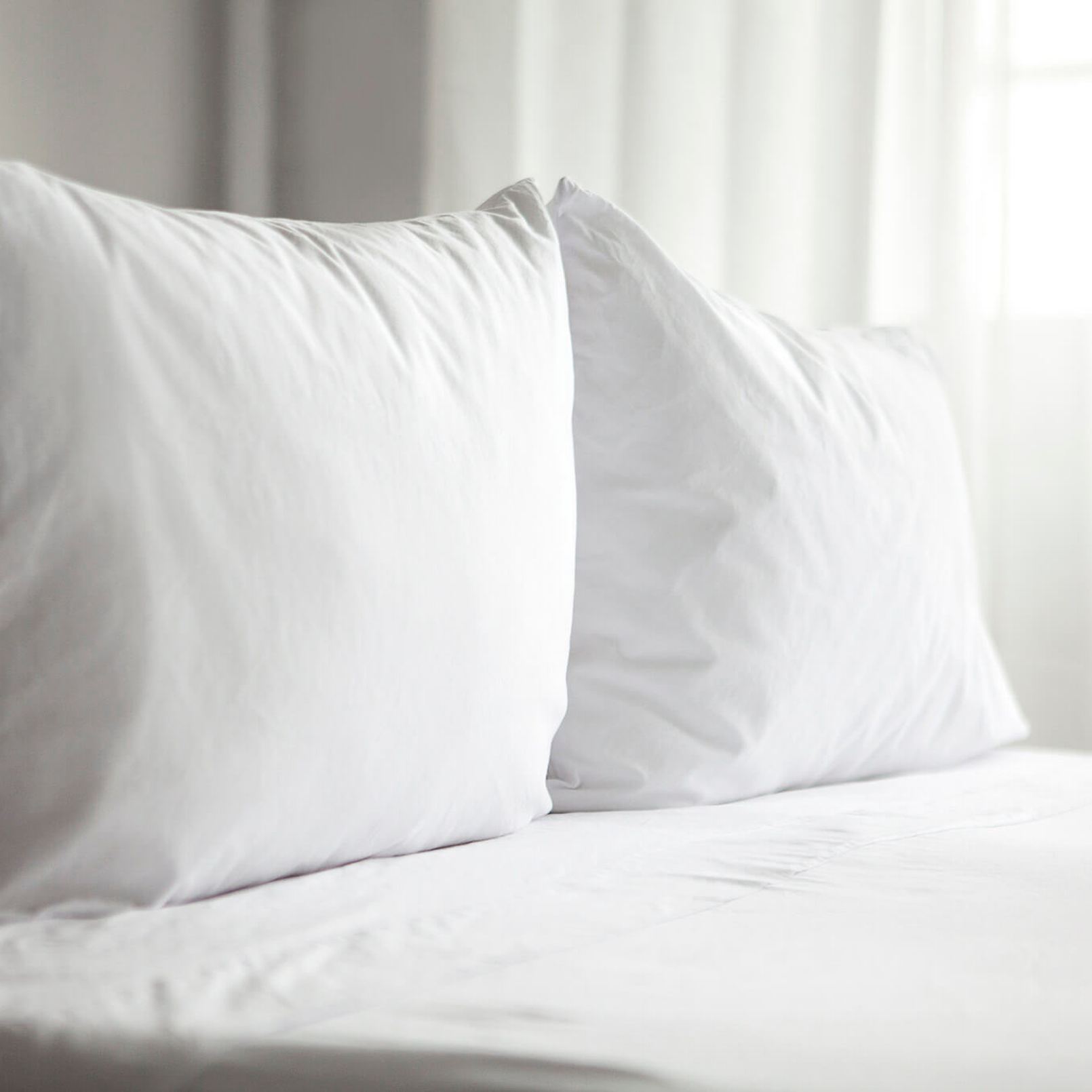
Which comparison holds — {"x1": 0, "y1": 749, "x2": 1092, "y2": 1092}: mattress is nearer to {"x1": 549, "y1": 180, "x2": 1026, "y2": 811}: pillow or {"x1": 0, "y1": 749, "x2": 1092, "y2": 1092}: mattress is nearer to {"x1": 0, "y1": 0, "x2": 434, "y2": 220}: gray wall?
{"x1": 549, "y1": 180, "x2": 1026, "y2": 811}: pillow

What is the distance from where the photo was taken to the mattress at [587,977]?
1.48ft

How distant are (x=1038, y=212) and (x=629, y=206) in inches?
21.5

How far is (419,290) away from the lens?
0.81m

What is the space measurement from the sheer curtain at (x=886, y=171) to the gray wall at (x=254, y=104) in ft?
0.24

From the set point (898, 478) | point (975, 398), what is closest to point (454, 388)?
point (898, 478)

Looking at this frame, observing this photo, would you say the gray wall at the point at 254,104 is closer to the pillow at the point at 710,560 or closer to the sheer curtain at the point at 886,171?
the sheer curtain at the point at 886,171

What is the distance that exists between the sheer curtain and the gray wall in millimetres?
74

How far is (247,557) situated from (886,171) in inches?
55.8

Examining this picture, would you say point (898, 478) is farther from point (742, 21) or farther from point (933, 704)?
point (742, 21)

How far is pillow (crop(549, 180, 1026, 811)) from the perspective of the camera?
3.20 ft

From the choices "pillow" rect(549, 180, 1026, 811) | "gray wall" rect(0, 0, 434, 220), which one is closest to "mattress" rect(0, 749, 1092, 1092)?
"pillow" rect(549, 180, 1026, 811)

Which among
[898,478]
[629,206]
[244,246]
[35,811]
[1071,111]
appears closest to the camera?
[35,811]

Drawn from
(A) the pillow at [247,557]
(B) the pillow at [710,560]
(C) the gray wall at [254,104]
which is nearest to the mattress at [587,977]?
(A) the pillow at [247,557]

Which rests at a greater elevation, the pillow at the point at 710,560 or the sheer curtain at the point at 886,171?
the sheer curtain at the point at 886,171
